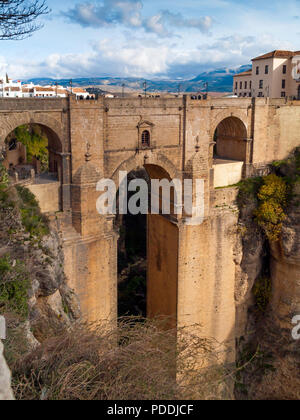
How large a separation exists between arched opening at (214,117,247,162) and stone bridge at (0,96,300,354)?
0.05 m

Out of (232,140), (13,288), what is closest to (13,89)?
(232,140)

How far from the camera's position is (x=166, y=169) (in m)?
16.5

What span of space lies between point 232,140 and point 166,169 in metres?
4.99

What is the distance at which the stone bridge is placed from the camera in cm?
1409

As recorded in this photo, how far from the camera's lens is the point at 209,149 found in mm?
17641

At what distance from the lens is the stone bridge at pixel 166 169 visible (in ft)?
46.2

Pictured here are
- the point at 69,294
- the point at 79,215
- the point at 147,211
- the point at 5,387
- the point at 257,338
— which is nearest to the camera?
the point at 5,387

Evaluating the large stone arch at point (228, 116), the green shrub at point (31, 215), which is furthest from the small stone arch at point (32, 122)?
the large stone arch at point (228, 116)

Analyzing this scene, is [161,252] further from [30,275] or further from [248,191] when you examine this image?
[30,275]

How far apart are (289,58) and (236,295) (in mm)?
19416

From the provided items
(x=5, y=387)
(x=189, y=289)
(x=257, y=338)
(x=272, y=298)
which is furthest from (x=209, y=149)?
(x=5, y=387)

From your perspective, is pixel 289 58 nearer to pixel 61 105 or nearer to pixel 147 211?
pixel 147 211

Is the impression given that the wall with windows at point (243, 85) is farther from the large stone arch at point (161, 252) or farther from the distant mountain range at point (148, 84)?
the large stone arch at point (161, 252)

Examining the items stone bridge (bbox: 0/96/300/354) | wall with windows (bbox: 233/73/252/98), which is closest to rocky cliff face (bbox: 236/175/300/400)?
stone bridge (bbox: 0/96/300/354)
